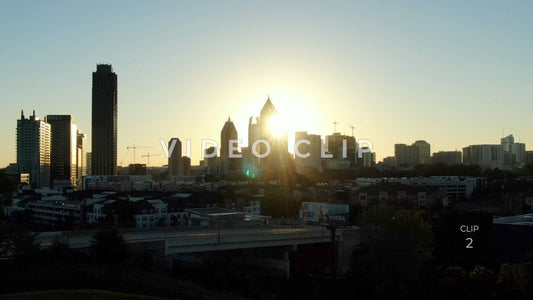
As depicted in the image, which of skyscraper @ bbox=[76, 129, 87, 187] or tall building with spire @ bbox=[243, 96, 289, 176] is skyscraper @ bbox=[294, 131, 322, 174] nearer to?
tall building with spire @ bbox=[243, 96, 289, 176]

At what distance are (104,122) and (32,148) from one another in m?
15.5

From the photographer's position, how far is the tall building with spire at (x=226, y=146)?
103550mm

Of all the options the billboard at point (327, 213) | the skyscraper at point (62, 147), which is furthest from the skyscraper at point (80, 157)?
the billboard at point (327, 213)

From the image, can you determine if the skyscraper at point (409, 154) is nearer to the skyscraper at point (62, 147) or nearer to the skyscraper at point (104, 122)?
the skyscraper at point (104, 122)

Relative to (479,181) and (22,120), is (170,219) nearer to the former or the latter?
Answer: (479,181)

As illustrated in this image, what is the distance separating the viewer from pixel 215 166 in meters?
115

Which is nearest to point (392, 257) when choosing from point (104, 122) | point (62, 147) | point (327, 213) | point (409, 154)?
point (327, 213)

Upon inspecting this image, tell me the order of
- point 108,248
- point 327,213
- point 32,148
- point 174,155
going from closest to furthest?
1. point 108,248
2. point 327,213
3. point 32,148
4. point 174,155

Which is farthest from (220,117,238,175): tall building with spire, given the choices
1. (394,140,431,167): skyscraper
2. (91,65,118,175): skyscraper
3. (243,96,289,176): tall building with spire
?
(394,140,431,167): skyscraper

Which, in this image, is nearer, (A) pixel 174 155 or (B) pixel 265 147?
(B) pixel 265 147

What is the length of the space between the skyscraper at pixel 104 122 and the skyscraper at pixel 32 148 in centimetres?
1035

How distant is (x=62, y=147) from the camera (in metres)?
100

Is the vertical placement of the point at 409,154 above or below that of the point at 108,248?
above

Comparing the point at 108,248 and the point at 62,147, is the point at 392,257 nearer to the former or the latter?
the point at 108,248
